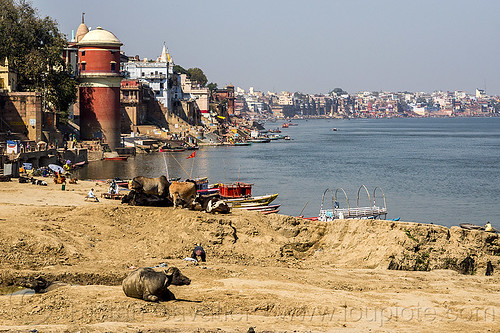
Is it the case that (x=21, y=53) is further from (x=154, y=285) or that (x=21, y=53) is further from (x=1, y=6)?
(x=154, y=285)

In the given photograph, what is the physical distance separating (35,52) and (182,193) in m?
47.1

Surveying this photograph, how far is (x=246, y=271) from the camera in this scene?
17.9m

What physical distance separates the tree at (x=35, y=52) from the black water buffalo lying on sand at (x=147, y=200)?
1767 inches

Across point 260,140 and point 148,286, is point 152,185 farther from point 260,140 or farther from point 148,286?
point 260,140

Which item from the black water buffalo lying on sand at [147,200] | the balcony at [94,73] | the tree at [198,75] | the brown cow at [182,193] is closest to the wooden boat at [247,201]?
the brown cow at [182,193]

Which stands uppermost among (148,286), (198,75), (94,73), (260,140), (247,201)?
(198,75)

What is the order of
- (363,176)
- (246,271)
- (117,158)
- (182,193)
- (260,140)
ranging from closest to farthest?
(246,271)
(182,193)
(363,176)
(117,158)
(260,140)

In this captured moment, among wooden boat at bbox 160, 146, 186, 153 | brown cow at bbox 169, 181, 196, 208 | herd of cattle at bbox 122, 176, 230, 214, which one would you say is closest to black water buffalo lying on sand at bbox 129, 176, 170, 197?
herd of cattle at bbox 122, 176, 230, 214

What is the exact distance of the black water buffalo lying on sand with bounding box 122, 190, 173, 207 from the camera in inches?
953

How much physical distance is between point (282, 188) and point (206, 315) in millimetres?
40305

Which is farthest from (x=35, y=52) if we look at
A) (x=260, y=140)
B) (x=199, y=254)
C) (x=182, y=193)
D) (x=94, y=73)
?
(x=260, y=140)

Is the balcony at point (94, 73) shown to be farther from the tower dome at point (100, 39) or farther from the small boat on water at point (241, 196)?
the small boat on water at point (241, 196)

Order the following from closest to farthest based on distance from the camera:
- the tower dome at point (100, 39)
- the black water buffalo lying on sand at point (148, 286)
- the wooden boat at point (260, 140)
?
the black water buffalo lying on sand at point (148, 286)
the tower dome at point (100, 39)
the wooden boat at point (260, 140)

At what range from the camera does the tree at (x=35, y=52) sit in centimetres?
6550
